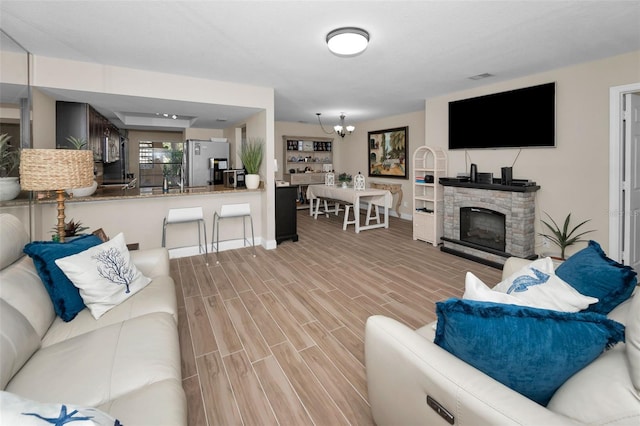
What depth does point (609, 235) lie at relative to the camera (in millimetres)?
3475

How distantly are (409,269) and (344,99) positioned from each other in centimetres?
324

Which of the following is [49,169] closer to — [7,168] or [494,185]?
[7,168]

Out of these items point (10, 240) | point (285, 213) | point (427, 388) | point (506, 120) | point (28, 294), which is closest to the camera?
point (427, 388)

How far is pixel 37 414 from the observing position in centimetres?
70

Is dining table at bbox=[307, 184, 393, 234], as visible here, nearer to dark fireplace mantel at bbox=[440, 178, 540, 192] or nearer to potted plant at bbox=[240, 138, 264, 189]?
dark fireplace mantel at bbox=[440, 178, 540, 192]

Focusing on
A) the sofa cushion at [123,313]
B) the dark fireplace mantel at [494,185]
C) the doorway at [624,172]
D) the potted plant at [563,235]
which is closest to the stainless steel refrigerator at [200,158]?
the dark fireplace mantel at [494,185]

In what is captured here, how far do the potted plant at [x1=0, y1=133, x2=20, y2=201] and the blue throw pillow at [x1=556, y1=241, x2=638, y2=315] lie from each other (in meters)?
4.05

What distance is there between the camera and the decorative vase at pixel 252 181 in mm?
4715

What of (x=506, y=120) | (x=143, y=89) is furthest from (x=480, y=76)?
(x=143, y=89)

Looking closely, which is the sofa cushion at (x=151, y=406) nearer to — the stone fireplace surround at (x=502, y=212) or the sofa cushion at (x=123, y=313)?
the sofa cushion at (x=123, y=313)

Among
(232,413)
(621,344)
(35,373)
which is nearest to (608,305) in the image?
(621,344)

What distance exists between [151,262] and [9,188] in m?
1.49

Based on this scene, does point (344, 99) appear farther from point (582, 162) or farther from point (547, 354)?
point (547, 354)

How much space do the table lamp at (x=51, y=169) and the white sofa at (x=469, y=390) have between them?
7.61 feet
